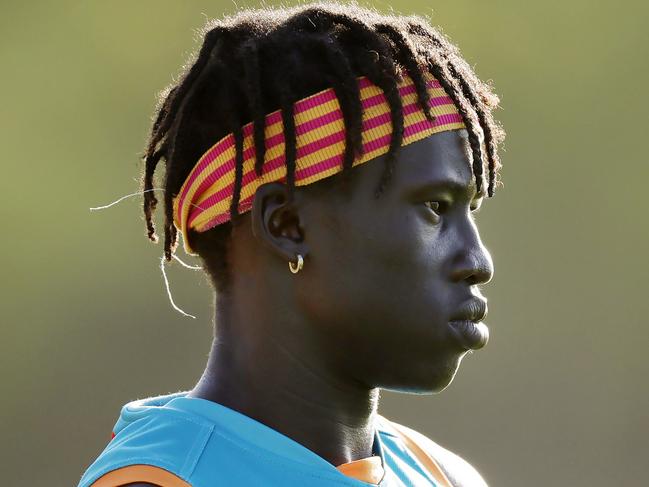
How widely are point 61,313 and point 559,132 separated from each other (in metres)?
3.06

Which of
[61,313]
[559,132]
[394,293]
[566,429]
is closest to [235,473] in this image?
[394,293]

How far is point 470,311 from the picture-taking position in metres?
2.03

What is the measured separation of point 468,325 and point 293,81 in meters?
0.52

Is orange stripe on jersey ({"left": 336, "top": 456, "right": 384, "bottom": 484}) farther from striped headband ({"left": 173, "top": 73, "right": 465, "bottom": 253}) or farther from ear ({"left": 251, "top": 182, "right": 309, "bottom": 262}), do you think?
striped headband ({"left": 173, "top": 73, "right": 465, "bottom": 253})

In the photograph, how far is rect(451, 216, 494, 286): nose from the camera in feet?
6.67

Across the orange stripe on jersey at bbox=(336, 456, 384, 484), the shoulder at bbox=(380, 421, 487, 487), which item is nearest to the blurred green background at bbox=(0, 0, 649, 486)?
the shoulder at bbox=(380, 421, 487, 487)

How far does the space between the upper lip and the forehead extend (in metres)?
0.20

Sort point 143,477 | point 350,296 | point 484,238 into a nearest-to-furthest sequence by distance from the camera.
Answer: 1. point 143,477
2. point 350,296
3. point 484,238

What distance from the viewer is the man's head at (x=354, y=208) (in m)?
2.01

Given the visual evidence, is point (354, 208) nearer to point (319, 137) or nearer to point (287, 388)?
point (319, 137)

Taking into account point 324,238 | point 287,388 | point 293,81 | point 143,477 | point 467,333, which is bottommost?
point 143,477

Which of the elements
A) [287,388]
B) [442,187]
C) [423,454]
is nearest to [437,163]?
[442,187]

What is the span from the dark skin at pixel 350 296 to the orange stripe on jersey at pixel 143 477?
0.23 m

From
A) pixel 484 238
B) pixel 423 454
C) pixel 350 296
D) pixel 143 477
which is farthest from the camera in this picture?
pixel 484 238
